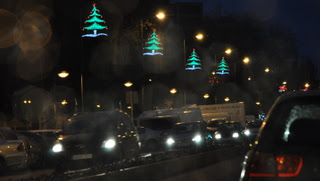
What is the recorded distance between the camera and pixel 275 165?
4.18 meters

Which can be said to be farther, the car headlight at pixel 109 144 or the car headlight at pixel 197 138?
the car headlight at pixel 197 138

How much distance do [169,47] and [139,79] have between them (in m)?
12.7

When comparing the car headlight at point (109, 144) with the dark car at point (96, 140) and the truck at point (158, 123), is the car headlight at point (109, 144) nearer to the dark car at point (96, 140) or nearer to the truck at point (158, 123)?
the dark car at point (96, 140)

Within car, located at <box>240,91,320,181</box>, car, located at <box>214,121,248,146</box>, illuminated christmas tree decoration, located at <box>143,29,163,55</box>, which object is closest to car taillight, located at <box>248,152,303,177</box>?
car, located at <box>240,91,320,181</box>

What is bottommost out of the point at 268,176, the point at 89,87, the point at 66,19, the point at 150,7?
the point at 268,176

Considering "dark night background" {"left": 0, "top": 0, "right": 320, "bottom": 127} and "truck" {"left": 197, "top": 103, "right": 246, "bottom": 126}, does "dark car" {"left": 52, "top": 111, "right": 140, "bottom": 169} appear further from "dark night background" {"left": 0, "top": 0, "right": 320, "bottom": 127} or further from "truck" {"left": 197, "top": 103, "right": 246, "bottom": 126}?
"truck" {"left": 197, "top": 103, "right": 246, "bottom": 126}

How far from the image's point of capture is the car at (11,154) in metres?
18.4

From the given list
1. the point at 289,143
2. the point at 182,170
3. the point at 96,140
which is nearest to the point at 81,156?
the point at 96,140

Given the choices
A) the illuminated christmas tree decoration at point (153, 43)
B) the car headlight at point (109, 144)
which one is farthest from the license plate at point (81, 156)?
the illuminated christmas tree decoration at point (153, 43)

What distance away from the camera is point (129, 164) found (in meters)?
13.8

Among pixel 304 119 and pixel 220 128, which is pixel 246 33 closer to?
pixel 220 128

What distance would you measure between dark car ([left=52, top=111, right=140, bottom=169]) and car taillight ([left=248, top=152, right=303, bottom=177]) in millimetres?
13651

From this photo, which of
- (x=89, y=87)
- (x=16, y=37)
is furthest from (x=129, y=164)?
(x=89, y=87)

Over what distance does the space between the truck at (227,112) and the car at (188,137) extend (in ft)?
68.2
